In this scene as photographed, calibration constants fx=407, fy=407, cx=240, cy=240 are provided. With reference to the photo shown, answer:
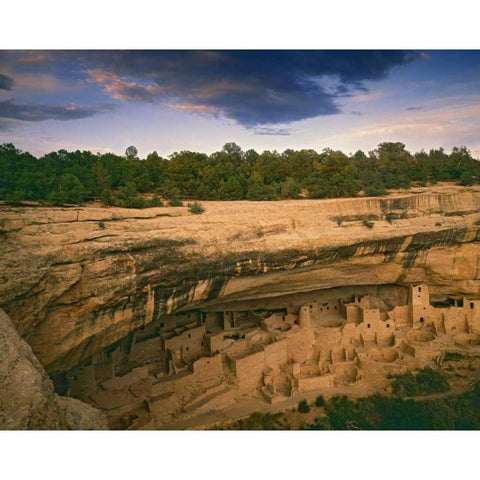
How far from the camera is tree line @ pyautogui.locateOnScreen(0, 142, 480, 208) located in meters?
7.73

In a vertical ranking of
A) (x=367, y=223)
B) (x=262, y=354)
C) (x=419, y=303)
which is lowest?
(x=262, y=354)

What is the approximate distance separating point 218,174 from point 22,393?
26.7 feet

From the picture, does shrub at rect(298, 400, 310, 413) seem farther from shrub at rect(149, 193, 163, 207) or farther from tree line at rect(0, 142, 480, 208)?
shrub at rect(149, 193, 163, 207)

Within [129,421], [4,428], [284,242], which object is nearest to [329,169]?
[284,242]

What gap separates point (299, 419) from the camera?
960 cm

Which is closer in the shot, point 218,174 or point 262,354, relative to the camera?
point 262,354

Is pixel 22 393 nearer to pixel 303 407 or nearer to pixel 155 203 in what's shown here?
pixel 155 203

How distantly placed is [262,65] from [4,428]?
263 inches

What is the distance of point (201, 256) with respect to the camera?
8055 millimetres

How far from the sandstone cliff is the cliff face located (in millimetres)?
1643

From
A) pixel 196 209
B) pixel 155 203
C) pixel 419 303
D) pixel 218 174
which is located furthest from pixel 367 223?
pixel 155 203

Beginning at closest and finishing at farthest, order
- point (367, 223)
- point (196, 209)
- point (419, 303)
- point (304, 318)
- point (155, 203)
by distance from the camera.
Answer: point (196, 209) < point (155, 203) < point (367, 223) < point (304, 318) < point (419, 303)

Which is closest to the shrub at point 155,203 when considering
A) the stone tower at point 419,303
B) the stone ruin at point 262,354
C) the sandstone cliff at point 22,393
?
the stone ruin at point 262,354

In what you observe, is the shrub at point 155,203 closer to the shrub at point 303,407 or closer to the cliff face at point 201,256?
the cliff face at point 201,256
